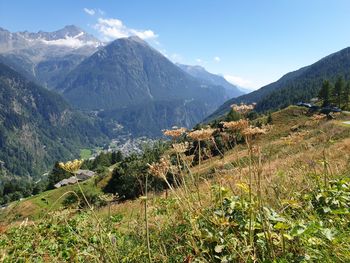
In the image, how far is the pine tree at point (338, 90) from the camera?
99812mm

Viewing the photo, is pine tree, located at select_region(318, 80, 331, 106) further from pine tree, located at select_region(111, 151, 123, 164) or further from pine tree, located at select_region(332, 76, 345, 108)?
pine tree, located at select_region(111, 151, 123, 164)

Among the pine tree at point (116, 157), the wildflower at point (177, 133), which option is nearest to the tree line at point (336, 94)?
the pine tree at point (116, 157)

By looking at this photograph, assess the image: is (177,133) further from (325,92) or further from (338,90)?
(338,90)

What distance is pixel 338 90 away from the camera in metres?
101

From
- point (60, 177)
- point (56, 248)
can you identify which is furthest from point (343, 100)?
point (56, 248)

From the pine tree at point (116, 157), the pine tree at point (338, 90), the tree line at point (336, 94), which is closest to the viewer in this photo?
the pine tree at point (338, 90)

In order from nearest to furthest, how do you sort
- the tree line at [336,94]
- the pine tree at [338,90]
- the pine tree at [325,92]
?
the pine tree at [338,90]
the tree line at [336,94]
the pine tree at [325,92]

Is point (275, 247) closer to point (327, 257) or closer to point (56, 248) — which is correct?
point (327, 257)

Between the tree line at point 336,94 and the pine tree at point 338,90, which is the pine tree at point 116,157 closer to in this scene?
the tree line at point 336,94

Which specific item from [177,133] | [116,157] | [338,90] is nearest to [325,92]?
[338,90]

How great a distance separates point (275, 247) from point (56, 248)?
666 centimetres

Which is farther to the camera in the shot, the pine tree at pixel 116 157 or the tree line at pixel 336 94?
the pine tree at pixel 116 157

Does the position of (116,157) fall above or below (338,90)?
below

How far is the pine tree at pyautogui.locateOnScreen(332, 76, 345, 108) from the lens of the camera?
99812mm
